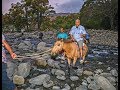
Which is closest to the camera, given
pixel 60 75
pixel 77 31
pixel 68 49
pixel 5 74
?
pixel 5 74

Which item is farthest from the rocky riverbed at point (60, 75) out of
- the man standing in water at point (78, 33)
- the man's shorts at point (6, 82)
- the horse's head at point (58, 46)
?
the man's shorts at point (6, 82)

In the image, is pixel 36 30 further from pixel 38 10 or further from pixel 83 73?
pixel 83 73

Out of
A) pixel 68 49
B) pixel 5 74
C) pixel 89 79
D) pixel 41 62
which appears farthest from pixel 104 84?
pixel 5 74

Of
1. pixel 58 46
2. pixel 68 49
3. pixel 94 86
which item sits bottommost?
pixel 94 86

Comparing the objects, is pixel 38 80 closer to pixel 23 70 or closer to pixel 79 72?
pixel 23 70

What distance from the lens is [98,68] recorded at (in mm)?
12734

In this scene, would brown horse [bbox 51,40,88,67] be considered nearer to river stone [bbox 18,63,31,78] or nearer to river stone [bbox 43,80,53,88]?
river stone [bbox 43,80,53,88]

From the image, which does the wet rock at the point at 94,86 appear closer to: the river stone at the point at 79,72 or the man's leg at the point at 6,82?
the river stone at the point at 79,72

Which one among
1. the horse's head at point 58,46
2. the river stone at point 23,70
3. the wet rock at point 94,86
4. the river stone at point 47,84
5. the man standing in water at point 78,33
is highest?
the man standing in water at point 78,33

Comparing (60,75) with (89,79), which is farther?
(60,75)

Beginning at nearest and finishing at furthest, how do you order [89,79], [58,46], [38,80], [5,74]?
1. [5,74]
2. [58,46]
3. [38,80]
4. [89,79]

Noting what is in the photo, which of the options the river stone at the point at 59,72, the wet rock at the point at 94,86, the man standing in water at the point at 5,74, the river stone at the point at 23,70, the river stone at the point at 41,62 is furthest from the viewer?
the river stone at the point at 41,62

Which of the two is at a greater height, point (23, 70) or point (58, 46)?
point (58, 46)

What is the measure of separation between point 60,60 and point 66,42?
13.3 ft
